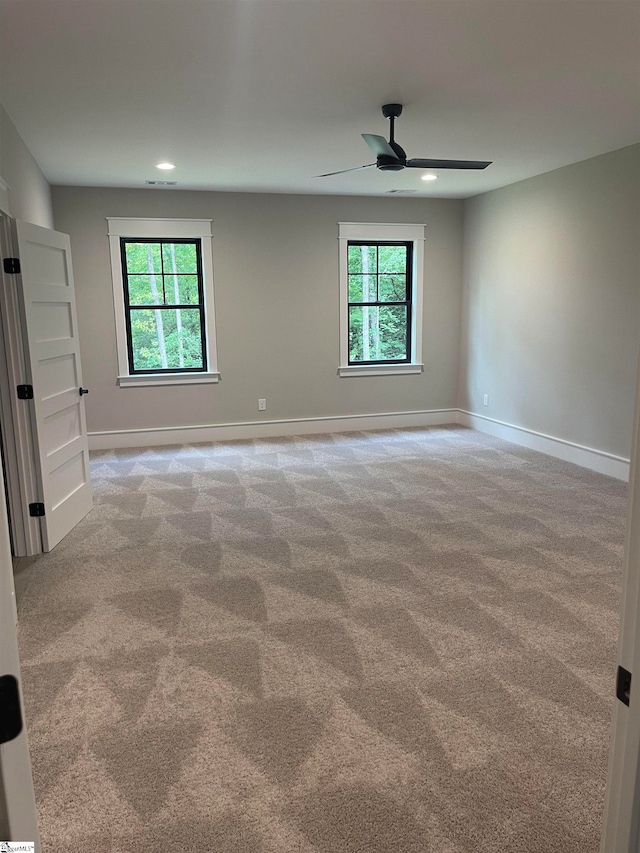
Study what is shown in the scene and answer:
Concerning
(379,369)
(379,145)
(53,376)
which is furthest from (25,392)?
(379,369)

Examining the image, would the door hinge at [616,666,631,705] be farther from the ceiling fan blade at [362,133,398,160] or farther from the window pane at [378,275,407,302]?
the window pane at [378,275,407,302]

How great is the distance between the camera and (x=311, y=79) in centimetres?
316

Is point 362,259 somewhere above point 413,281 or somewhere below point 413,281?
above

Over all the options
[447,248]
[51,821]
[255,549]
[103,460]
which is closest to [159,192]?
[103,460]

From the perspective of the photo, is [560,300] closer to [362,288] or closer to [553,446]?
[553,446]

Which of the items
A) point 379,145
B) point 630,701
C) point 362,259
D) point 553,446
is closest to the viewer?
point 630,701

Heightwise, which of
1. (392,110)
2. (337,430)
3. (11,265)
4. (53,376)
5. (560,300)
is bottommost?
(337,430)

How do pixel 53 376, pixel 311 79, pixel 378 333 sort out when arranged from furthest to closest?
1. pixel 378 333
2. pixel 53 376
3. pixel 311 79

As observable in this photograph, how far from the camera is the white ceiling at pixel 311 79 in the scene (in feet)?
8.12

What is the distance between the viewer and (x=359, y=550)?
3.63m

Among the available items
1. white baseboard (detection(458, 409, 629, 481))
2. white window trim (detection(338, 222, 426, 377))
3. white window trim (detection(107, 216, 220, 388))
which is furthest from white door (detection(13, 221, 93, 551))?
white baseboard (detection(458, 409, 629, 481))

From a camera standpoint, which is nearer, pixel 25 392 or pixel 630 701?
pixel 630 701

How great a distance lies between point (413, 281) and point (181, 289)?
270 cm

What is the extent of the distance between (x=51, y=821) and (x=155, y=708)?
0.52 m
